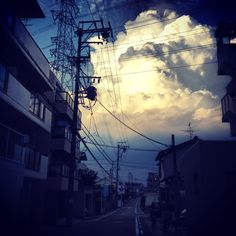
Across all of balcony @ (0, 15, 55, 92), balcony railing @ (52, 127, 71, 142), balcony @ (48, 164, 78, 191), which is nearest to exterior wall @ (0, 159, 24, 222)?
balcony @ (0, 15, 55, 92)

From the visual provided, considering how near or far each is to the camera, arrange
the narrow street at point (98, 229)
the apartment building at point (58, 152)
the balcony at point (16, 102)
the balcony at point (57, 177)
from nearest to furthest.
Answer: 1. the balcony at point (16, 102)
2. the narrow street at point (98, 229)
3. the balcony at point (57, 177)
4. the apartment building at point (58, 152)

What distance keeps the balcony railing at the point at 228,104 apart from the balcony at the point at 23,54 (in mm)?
13203

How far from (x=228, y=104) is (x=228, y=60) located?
3.21 meters

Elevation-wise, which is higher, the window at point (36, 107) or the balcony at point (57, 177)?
the window at point (36, 107)

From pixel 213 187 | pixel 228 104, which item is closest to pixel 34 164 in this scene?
pixel 213 187

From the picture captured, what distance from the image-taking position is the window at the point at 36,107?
22.9 metres

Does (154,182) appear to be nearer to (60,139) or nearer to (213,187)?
(60,139)

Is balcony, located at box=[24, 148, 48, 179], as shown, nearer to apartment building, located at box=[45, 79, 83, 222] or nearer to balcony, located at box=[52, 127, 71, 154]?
apartment building, located at box=[45, 79, 83, 222]

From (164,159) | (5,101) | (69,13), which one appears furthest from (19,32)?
(164,159)

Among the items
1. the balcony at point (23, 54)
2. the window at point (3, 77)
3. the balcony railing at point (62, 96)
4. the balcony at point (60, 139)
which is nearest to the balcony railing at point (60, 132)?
the balcony at point (60, 139)

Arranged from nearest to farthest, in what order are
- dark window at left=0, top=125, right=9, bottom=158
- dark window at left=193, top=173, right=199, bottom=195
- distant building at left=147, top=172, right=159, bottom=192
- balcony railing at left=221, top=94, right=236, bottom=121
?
dark window at left=0, top=125, right=9, bottom=158 → dark window at left=193, top=173, right=199, bottom=195 → balcony railing at left=221, top=94, right=236, bottom=121 → distant building at left=147, top=172, right=159, bottom=192

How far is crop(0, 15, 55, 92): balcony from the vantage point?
Answer: 59.0 feet

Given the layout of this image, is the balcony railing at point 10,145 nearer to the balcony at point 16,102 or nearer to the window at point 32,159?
the balcony at point 16,102

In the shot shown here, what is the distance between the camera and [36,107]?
931 inches
